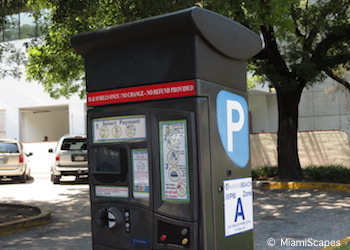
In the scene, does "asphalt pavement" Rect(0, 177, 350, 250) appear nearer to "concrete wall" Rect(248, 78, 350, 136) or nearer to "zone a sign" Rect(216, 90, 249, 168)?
"zone a sign" Rect(216, 90, 249, 168)

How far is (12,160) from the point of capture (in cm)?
1708

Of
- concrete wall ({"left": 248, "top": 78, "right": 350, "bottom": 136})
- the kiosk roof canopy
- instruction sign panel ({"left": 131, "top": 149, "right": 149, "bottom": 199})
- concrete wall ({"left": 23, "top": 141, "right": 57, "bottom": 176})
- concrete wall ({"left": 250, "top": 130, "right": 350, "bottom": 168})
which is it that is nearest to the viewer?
the kiosk roof canopy

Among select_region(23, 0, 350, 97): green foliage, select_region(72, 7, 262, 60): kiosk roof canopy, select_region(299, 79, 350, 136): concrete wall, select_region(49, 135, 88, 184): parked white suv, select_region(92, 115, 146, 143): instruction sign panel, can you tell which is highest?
select_region(23, 0, 350, 97): green foliage

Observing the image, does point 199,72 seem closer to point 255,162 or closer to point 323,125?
point 255,162

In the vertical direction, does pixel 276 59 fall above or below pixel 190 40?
above

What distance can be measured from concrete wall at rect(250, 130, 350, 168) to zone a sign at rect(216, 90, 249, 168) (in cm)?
1382

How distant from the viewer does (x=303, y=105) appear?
3023 centimetres

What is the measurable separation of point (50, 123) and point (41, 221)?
27831 millimetres

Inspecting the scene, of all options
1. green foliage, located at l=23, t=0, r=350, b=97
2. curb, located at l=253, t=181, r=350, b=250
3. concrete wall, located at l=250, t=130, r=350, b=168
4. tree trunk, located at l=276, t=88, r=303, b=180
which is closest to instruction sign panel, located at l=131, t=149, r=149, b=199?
green foliage, located at l=23, t=0, r=350, b=97

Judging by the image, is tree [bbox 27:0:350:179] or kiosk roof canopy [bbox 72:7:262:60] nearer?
kiosk roof canopy [bbox 72:7:262:60]

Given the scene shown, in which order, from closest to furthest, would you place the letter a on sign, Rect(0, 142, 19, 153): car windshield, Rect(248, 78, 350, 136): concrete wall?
the letter a on sign, Rect(0, 142, 19, 153): car windshield, Rect(248, 78, 350, 136): concrete wall

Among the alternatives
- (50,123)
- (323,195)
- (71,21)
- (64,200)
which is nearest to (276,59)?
(323,195)

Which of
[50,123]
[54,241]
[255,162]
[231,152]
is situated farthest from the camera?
[50,123]

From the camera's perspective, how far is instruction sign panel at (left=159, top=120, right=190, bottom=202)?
10.1 feet
